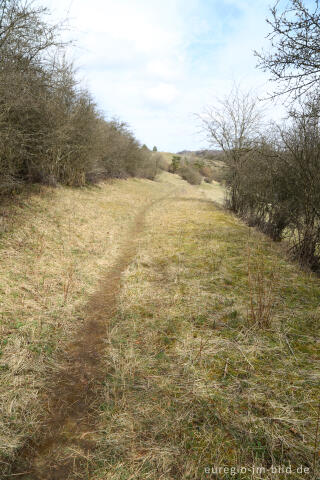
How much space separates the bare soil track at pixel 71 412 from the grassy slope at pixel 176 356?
13cm

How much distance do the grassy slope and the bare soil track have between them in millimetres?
127

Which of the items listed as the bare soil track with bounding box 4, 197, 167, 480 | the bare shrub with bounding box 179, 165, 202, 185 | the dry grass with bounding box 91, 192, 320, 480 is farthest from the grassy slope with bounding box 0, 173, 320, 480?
the bare shrub with bounding box 179, 165, 202, 185

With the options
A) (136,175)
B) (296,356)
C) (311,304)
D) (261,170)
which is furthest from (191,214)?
(136,175)

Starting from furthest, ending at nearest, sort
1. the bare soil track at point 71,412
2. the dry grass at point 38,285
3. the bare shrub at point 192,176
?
the bare shrub at point 192,176 < the dry grass at point 38,285 < the bare soil track at point 71,412

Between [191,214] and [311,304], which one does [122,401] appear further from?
[191,214]

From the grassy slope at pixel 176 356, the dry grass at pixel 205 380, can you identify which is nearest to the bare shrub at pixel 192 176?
the grassy slope at pixel 176 356

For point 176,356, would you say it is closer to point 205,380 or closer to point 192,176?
point 205,380

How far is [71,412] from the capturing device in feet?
8.82

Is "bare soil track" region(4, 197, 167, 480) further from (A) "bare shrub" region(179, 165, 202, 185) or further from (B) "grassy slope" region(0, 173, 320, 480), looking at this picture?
(A) "bare shrub" region(179, 165, 202, 185)

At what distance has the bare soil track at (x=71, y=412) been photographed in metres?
2.14

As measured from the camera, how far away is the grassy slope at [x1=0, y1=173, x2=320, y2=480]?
2.22 meters

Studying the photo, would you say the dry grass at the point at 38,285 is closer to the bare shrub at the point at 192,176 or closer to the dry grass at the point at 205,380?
the dry grass at the point at 205,380

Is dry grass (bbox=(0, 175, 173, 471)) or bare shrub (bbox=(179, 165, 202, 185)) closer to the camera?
dry grass (bbox=(0, 175, 173, 471))

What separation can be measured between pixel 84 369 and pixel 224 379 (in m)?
1.82
